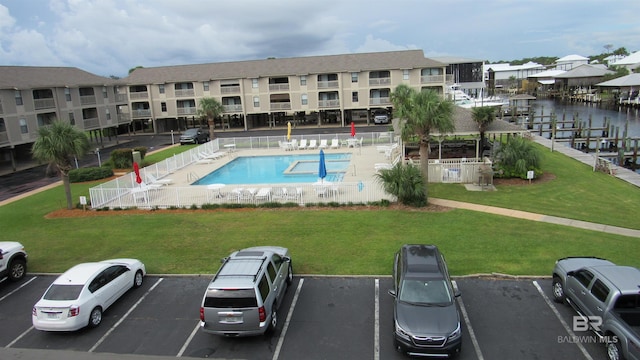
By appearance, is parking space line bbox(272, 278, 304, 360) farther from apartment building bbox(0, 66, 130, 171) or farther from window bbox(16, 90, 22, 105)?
window bbox(16, 90, 22, 105)

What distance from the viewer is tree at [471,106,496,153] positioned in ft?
83.3

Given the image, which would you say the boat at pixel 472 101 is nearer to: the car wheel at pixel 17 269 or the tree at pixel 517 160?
the tree at pixel 517 160

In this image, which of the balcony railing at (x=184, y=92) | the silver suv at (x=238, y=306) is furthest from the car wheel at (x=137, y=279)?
the balcony railing at (x=184, y=92)

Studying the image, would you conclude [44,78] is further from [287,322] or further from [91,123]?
[287,322]

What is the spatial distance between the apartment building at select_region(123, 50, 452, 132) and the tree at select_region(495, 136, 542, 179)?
99.6 ft

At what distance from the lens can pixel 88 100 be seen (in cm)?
4816

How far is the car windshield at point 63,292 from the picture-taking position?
11.0 m

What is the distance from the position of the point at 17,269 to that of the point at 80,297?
535 centimetres

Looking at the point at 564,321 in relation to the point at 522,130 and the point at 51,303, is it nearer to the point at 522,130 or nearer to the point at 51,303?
the point at 51,303

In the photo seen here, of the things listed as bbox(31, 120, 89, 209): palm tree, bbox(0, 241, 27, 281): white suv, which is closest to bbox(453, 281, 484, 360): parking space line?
bbox(0, 241, 27, 281): white suv

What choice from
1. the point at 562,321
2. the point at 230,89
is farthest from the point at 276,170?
the point at 230,89

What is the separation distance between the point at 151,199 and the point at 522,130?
21.8 m

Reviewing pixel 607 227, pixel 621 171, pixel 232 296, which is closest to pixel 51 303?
pixel 232 296

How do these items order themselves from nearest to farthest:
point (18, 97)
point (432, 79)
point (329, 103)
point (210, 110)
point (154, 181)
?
point (154, 181) → point (18, 97) → point (210, 110) → point (432, 79) → point (329, 103)
